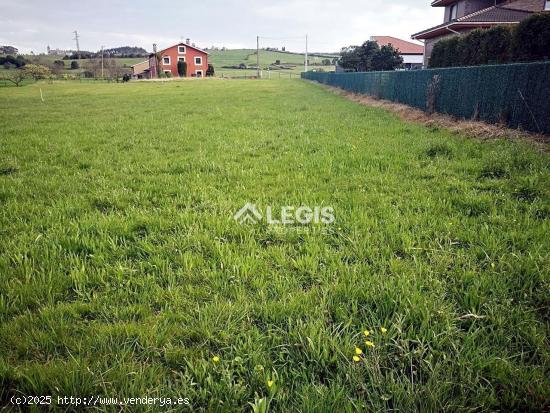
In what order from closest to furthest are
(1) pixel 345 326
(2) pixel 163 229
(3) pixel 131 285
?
(1) pixel 345 326 → (3) pixel 131 285 → (2) pixel 163 229


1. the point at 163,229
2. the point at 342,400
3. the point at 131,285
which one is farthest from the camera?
the point at 163,229

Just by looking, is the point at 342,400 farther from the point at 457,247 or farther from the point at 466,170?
the point at 466,170

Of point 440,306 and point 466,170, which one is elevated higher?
point 466,170

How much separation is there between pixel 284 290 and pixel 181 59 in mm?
80550

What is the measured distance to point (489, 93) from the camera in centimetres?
961

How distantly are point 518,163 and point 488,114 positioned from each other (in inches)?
200

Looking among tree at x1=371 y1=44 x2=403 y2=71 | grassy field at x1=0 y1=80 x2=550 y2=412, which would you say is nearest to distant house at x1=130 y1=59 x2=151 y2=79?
tree at x1=371 y1=44 x2=403 y2=71

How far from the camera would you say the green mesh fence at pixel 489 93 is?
7.84 meters

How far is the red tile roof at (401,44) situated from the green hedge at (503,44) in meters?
43.0

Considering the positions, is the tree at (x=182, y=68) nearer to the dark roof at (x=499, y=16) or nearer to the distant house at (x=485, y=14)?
the distant house at (x=485, y=14)

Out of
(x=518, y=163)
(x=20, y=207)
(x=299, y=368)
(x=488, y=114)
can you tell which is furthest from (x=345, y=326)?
(x=488, y=114)

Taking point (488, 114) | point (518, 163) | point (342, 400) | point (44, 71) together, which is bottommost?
point (342, 400)

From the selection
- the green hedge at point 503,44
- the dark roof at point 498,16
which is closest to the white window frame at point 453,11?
the dark roof at point 498,16

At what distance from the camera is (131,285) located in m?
2.65
